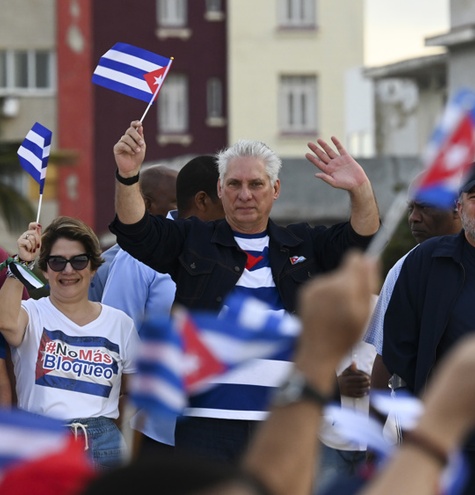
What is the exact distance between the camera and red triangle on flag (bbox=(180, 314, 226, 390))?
2578 mm

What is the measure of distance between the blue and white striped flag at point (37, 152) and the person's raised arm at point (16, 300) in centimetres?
72

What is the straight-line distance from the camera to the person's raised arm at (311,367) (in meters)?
2.42

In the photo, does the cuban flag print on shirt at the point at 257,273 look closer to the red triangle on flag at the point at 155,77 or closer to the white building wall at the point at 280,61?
the red triangle on flag at the point at 155,77

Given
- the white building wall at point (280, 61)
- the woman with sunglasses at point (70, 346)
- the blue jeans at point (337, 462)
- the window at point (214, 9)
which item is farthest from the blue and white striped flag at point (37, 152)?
the window at point (214, 9)

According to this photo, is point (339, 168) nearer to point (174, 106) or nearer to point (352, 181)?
point (352, 181)

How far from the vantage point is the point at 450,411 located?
2.38m

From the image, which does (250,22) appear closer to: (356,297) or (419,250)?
(419,250)

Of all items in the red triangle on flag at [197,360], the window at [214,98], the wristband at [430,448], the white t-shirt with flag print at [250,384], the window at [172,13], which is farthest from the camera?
the window at [214,98]

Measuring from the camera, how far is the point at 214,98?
42312mm

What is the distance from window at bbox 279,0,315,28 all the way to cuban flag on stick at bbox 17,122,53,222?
37301mm

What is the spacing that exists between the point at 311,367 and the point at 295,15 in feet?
138

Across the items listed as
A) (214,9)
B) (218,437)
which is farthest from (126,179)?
(214,9)

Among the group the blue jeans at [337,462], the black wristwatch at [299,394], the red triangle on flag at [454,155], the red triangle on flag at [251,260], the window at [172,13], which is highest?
the window at [172,13]

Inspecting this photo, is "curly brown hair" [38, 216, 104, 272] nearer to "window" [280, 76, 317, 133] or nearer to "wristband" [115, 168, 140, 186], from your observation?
"wristband" [115, 168, 140, 186]
